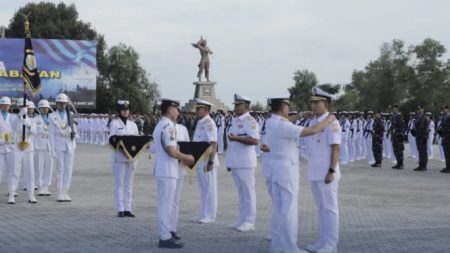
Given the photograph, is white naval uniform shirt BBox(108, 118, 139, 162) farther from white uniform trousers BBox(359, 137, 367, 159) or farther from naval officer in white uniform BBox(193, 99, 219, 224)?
white uniform trousers BBox(359, 137, 367, 159)

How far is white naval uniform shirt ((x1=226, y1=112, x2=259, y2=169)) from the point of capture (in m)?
10.0

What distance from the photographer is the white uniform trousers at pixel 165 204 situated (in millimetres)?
8281

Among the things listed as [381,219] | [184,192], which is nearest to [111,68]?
[184,192]

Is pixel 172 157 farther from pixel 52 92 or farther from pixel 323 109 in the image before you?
pixel 52 92

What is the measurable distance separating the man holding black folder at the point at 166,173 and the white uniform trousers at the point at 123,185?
9.20 feet

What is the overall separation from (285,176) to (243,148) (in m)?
2.31

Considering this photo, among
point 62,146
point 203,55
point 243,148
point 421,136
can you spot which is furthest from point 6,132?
point 203,55

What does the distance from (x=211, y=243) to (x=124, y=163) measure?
307 cm

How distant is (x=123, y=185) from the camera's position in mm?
11172

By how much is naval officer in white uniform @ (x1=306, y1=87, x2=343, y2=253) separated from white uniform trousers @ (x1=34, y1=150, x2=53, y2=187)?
7.98m

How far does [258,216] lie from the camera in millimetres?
11195

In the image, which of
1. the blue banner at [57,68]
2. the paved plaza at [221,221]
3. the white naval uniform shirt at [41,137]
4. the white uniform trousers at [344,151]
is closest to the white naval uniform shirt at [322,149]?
the paved plaza at [221,221]

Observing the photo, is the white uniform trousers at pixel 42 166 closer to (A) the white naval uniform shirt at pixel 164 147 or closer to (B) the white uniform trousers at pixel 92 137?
(A) the white naval uniform shirt at pixel 164 147

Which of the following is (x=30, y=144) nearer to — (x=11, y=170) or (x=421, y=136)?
(x=11, y=170)
